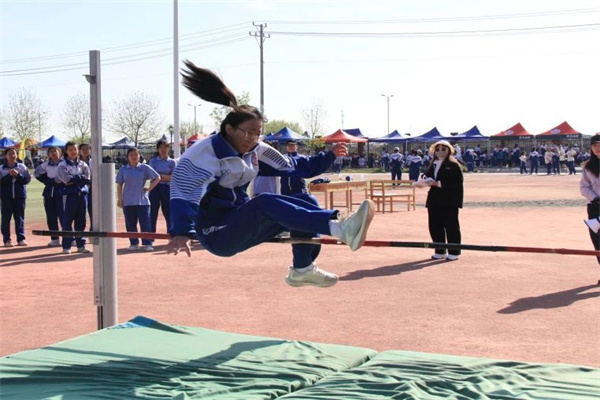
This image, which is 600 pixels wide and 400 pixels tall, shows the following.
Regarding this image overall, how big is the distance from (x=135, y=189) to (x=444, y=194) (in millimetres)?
4744

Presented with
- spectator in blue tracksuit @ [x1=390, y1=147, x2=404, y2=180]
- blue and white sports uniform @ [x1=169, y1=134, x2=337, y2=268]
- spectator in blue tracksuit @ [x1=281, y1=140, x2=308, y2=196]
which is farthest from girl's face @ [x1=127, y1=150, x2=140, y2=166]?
spectator in blue tracksuit @ [x1=390, y1=147, x2=404, y2=180]

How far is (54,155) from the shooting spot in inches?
494

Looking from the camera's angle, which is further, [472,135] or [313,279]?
[472,135]

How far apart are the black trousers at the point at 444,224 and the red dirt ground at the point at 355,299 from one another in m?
0.36

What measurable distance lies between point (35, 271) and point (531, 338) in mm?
6567

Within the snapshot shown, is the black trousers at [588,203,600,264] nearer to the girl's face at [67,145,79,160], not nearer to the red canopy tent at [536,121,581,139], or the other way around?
the girl's face at [67,145,79,160]

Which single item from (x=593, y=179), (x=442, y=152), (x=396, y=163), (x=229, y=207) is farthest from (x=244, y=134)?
(x=396, y=163)

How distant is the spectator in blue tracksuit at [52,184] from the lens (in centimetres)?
1245

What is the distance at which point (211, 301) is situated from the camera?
8258mm

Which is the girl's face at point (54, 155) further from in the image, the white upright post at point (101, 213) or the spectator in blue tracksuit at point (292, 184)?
the white upright post at point (101, 213)

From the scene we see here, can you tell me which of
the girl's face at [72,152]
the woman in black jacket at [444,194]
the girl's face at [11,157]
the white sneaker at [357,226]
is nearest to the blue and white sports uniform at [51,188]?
the girl's face at [72,152]

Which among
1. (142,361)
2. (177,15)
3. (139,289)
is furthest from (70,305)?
(177,15)

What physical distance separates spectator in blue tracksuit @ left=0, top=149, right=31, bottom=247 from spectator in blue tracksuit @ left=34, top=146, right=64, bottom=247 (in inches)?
35.0

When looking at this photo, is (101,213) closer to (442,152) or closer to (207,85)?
(207,85)
